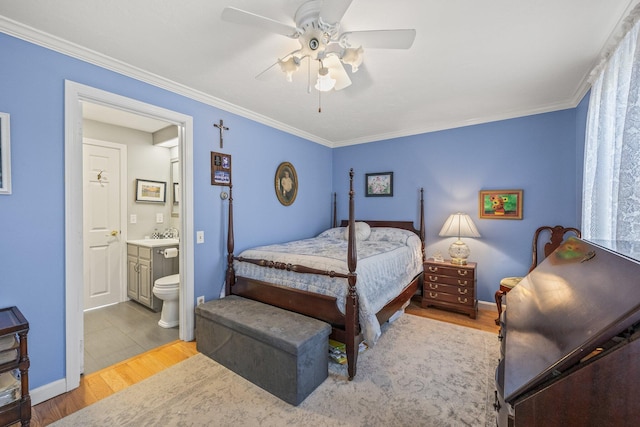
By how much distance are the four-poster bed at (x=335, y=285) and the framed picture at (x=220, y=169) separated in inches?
8.9

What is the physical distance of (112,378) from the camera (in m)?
2.04

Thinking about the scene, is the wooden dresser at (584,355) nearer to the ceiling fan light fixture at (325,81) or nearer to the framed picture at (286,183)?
the ceiling fan light fixture at (325,81)

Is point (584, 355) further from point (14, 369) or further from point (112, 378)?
point (112, 378)

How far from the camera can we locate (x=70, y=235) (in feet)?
6.28

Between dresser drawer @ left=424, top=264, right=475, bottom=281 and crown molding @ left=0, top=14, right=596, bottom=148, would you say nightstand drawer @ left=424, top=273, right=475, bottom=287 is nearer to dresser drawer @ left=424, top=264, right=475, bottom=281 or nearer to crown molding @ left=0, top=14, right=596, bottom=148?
dresser drawer @ left=424, top=264, right=475, bottom=281

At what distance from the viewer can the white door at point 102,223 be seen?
341 cm

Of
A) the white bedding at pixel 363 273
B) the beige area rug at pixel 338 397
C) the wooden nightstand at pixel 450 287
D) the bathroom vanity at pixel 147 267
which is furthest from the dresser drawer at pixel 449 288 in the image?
the bathroom vanity at pixel 147 267

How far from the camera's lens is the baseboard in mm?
1765

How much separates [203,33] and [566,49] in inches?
99.1

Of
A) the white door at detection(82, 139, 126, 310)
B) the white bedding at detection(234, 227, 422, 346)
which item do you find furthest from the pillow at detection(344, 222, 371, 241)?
the white door at detection(82, 139, 126, 310)

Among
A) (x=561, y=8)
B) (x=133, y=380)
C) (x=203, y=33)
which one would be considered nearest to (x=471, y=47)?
(x=561, y=8)

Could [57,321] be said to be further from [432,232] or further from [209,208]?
[432,232]

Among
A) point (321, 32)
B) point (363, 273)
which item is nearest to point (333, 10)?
point (321, 32)

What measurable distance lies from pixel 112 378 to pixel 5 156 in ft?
5.50
